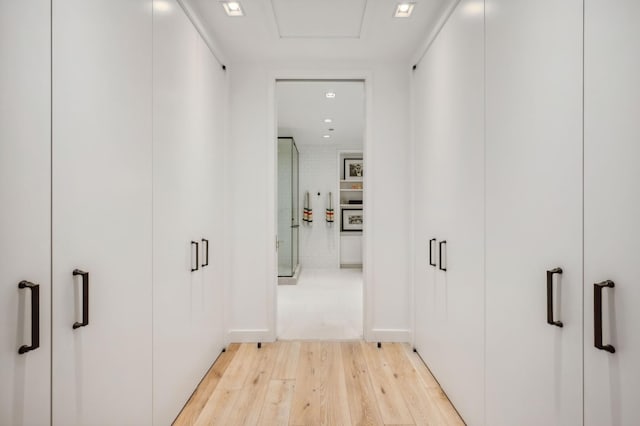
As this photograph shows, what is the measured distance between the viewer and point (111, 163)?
4.50 ft

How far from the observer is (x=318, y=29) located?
2.61 m

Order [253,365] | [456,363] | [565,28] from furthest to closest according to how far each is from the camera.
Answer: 1. [253,365]
2. [456,363]
3. [565,28]

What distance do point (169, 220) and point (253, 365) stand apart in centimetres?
143

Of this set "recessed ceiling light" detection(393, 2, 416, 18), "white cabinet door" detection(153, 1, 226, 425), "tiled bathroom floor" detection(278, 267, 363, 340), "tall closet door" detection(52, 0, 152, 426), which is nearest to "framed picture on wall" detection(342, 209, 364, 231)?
"tiled bathroom floor" detection(278, 267, 363, 340)

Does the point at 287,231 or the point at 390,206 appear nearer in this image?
the point at 390,206

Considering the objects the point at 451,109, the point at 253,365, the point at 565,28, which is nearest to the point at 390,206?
the point at 451,109

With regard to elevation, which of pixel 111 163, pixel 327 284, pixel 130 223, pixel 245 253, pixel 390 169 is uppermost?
pixel 390 169

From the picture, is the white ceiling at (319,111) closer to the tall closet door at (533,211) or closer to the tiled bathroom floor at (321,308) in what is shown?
the tall closet door at (533,211)

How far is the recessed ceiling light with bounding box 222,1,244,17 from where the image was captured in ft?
7.39

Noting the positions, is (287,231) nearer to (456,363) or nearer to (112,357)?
(456,363)

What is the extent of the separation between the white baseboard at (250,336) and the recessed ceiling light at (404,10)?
9.03 feet

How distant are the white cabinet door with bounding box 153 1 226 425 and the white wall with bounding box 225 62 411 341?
345 millimetres

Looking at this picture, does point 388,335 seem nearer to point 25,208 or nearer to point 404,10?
point 404,10

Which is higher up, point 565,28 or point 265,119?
point 265,119
